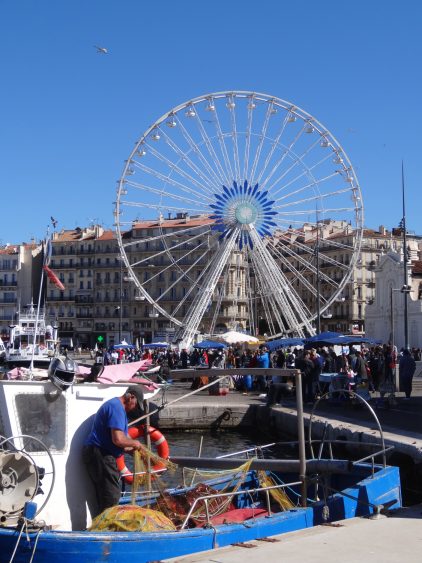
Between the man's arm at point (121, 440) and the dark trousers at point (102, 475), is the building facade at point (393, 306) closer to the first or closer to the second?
the dark trousers at point (102, 475)

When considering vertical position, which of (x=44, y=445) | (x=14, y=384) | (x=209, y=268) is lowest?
(x=44, y=445)

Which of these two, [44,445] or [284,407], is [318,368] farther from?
[44,445]

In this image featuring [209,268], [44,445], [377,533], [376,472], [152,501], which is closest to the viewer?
[44,445]

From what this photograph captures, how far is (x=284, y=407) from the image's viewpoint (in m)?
28.6

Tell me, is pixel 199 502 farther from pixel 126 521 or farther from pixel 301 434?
pixel 126 521

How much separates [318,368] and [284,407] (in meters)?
3.10

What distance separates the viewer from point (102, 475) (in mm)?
10102

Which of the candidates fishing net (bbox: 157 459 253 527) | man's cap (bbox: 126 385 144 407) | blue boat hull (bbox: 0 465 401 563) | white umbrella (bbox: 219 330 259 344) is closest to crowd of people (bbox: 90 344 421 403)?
white umbrella (bbox: 219 330 259 344)

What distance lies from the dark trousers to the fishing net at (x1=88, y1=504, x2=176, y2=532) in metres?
0.37

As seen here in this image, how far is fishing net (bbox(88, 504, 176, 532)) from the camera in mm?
9625

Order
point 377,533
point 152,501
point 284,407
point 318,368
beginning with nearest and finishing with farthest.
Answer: point 377,533, point 152,501, point 284,407, point 318,368

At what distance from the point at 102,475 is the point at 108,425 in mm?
631

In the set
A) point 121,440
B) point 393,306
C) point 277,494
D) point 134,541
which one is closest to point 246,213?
Result: point 393,306

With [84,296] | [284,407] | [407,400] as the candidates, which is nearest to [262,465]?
[284,407]
